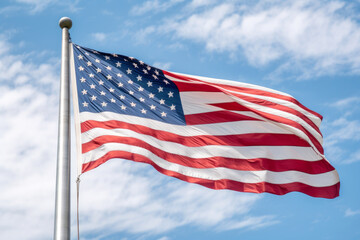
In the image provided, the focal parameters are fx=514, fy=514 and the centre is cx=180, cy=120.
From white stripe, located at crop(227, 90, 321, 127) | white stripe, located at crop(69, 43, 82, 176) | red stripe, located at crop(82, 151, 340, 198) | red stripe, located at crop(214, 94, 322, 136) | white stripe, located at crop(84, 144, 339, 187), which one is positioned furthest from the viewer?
white stripe, located at crop(227, 90, 321, 127)

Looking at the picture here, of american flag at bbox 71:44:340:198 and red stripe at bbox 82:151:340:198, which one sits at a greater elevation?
american flag at bbox 71:44:340:198

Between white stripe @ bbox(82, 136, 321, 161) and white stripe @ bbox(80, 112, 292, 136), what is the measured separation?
0.41 m

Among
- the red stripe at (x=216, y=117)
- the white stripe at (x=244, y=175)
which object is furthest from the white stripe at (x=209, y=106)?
the white stripe at (x=244, y=175)

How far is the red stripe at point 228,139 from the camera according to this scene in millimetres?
12797

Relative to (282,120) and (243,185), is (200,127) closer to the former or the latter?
(243,185)

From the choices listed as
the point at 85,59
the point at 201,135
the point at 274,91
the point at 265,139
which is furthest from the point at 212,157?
the point at 85,59

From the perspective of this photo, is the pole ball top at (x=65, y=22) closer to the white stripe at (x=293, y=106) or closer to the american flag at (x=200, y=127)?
the american flag at (x=200, y=127)

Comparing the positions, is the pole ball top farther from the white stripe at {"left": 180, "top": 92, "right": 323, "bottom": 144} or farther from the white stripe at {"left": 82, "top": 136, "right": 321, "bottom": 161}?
the white stripe at {"left": 180, "top": 92, "right": 323, "bottom": 144}

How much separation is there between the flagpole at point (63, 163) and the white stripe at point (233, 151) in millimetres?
1822

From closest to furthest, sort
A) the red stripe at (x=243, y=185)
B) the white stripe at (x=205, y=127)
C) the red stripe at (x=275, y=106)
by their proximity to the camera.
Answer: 1. the red stripe at (x=243, y=185)
2. the white stripe at (x=205, y=127)
3. the red stripe at (x=275, y=106)

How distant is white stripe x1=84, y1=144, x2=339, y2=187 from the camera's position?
40.3ft

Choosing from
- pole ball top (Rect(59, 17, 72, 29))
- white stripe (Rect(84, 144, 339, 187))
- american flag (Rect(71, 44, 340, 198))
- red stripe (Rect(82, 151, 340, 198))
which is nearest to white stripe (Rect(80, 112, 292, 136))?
american flag (Rect(71, 44, 340, 198))

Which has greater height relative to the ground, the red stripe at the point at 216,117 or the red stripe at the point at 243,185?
the red stripe at the point at 216,117

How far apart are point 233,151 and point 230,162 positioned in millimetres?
398
